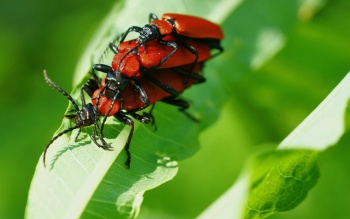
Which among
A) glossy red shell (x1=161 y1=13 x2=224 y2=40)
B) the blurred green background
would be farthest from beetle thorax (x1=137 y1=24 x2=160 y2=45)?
the blurred green background

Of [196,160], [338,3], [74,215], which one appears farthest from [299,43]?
[74,215]

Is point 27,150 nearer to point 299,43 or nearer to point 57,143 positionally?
point 57,143

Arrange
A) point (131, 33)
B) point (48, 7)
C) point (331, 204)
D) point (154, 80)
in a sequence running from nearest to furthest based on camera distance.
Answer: point (154, 80) < point (131, 33) < point (331, 204) < point (48, 7)

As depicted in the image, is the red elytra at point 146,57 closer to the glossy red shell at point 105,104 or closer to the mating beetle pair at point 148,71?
the mating beetle pair at point 148,71

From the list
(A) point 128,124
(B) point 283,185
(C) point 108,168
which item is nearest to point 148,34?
(A) point 128,124

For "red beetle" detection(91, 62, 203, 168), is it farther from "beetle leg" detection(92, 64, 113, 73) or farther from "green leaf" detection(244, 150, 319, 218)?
"green leaf" detection(244, 150, 319, 218)

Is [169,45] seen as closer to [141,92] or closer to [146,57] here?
[146,57]
